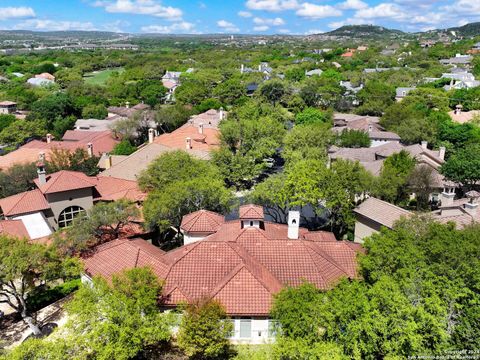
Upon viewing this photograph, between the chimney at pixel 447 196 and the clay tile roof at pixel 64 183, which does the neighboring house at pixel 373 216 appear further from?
the clay tile roof at pixel 64 183

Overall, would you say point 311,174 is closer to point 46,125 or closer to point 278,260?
point 278,260

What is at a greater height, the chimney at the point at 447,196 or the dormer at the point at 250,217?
the dormer at the point at 250,217

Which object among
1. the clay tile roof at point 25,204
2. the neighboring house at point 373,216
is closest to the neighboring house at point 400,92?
the neighboring house at point 373,216

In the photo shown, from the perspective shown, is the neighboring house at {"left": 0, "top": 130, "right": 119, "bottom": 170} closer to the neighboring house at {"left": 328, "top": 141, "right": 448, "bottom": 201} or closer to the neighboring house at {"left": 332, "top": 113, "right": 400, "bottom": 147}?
the neighboring house at {"left": 328, "top": 141, "right": 448, "bottom": 201}

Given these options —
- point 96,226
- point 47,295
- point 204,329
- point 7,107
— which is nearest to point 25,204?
point 96,226

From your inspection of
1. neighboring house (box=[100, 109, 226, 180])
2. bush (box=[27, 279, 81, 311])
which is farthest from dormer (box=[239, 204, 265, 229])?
neighboring house (box=[100, 109, 226, 180])

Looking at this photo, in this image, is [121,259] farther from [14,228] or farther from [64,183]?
[64,183]

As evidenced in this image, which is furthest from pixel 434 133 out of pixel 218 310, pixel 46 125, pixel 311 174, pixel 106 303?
pixel 46 125
